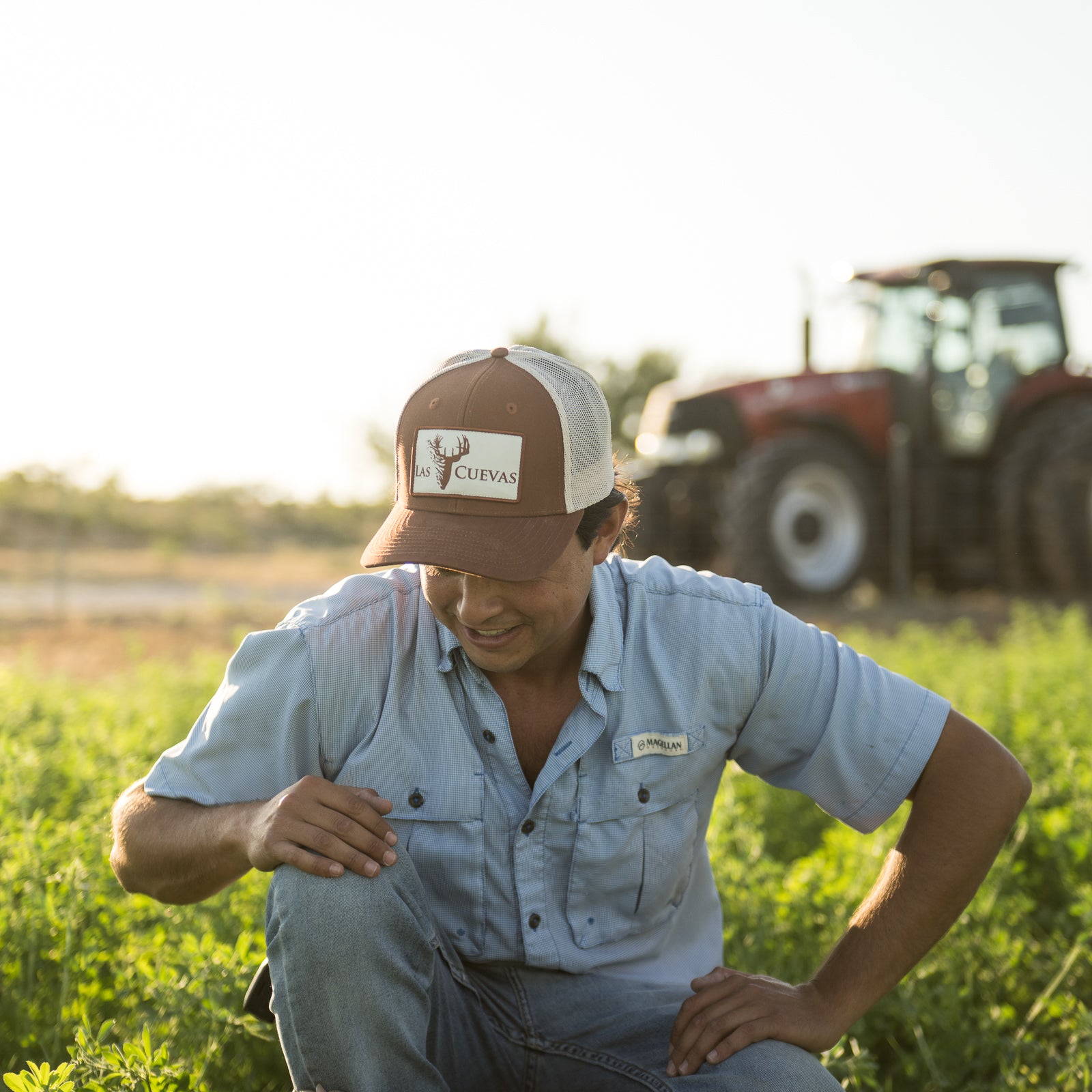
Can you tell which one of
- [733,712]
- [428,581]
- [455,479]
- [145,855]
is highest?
→ [455,479]

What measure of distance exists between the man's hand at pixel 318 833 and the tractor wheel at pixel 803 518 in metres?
7.80

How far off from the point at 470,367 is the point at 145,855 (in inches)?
38.8

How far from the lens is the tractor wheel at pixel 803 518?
9.48 meters

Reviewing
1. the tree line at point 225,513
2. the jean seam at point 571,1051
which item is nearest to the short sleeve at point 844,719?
the jean seam at point 571,1051

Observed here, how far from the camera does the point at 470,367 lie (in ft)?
6.90

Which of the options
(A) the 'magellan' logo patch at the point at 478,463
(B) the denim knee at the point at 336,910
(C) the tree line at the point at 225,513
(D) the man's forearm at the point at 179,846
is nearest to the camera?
(B) the denim knee at the point at 336,910

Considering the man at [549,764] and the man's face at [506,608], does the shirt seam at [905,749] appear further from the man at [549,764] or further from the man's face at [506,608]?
the man's face at [506,608]

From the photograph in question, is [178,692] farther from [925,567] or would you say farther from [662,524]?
[925,567]

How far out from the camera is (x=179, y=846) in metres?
1.95

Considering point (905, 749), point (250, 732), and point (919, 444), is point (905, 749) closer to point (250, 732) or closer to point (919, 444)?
point (250, 732)

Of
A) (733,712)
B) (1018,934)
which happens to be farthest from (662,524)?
(733,712)

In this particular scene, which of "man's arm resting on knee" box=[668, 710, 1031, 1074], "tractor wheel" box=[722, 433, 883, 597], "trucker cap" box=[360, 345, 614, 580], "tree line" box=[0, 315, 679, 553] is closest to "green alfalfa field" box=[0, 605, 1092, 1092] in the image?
"man's arm resting on knee" box=[668, 710, 1031, 1074]

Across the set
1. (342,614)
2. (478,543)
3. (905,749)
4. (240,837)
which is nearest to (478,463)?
(478,543)

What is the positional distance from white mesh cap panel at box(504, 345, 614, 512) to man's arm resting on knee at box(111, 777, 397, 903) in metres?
0.62
